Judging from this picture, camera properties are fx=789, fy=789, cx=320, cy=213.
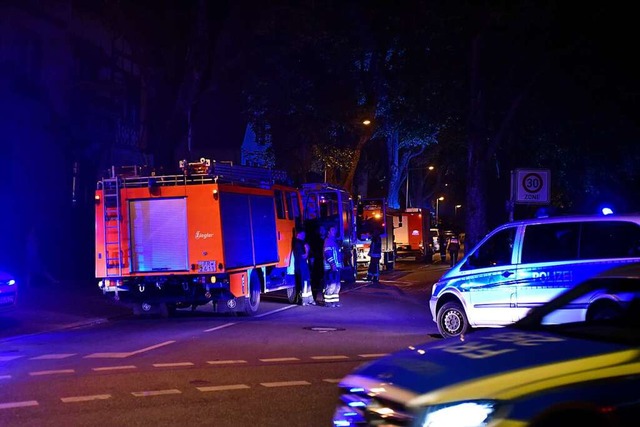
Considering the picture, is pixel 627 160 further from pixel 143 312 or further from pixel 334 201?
pixel 143 312

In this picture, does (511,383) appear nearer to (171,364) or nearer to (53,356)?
(171,364)

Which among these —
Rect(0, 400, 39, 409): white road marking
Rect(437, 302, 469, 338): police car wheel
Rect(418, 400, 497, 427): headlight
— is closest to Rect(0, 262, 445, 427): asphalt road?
Rect(0, 400, 39, 409): white road marking

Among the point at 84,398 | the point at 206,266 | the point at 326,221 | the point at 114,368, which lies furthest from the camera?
the point at 326,221

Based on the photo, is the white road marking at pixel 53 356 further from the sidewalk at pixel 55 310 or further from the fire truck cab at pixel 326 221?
the fire truck cab at pixel 326 221

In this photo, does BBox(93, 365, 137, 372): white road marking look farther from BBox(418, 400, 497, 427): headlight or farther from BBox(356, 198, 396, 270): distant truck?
BBox(356, 198, 396, 270): distant truck

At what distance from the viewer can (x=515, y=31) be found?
22484mm

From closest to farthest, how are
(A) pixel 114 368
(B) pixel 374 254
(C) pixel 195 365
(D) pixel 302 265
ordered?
(A) pixel 114 368, (C) pixel 195 365, (D) pixel 302 265, (B) pixel 374 254

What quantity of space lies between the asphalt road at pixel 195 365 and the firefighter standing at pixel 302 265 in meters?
1.56

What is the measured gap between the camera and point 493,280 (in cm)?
1183

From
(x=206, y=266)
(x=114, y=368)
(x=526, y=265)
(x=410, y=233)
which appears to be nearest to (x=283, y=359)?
(x=114, y=368)

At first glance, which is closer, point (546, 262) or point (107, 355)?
A: point (546, 262)

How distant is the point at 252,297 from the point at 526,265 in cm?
739

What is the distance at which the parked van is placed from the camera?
419 inches

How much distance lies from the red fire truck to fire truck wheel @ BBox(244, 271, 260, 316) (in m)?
0.04
